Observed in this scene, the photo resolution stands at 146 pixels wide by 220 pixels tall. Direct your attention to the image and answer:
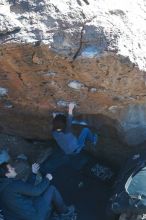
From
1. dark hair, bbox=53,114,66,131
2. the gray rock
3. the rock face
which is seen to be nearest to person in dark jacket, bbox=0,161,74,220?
dark hair, bbox=53,114,66,131

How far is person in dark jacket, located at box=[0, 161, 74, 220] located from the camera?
527 cm

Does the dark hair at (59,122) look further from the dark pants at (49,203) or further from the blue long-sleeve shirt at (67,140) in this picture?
the dark pants at (49,203)

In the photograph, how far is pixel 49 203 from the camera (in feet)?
18.0

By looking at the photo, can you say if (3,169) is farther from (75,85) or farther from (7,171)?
(75,85)

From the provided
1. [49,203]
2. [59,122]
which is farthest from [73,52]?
[49,203]

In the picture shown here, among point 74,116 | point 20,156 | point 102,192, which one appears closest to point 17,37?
point 74,116

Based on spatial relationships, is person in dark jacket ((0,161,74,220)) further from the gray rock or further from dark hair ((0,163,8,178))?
the gray rock

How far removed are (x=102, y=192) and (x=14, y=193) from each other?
44.2 inches

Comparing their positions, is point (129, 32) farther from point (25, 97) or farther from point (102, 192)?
point (102, 192)

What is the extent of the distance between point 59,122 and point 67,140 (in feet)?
0.71

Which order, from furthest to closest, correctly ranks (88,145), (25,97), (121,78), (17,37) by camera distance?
(88,145) < (25,97) < (121,78) < (17,37)

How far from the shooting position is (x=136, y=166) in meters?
5.50

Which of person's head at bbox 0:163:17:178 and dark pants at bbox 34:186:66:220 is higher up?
person's head at bbox 0:163:17:178

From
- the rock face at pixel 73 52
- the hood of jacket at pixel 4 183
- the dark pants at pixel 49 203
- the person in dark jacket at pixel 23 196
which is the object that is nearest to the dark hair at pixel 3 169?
the person in dark jacket at pixel 23 196
